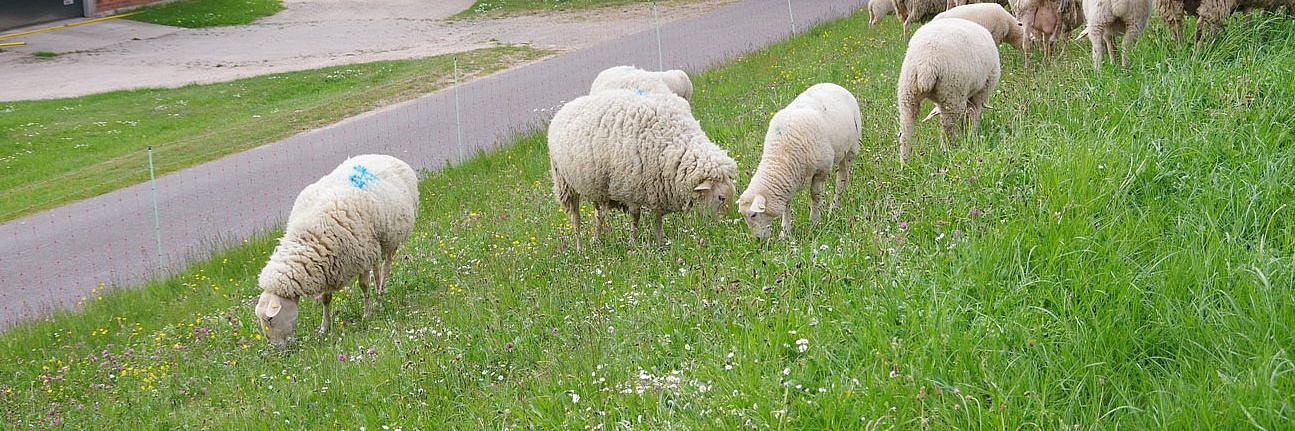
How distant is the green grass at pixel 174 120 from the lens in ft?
55.7

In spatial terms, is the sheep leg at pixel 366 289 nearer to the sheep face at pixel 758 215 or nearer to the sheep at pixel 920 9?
the sheep face at pixel 758 215

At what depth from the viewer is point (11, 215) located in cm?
1493

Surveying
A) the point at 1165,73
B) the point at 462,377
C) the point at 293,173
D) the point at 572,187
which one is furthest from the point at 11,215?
the point at 1165,73

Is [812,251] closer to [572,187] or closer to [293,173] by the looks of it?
[572,187]

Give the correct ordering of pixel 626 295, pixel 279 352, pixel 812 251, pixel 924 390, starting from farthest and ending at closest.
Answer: pixel 279 352, pixel 626 295, pixel 812 251, pixel 924 390

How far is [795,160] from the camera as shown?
767 cm

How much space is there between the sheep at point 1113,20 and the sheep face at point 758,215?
3.25m

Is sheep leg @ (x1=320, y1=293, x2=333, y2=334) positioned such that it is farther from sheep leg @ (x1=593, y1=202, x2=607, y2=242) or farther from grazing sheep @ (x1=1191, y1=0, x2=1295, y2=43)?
grazing sheep @ (x1=1191, y1=0, x2=1295, y2=43)

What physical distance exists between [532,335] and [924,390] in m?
3.04

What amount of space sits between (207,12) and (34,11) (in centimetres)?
527

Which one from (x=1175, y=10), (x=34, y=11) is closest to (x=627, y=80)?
(x=1175, y=10)

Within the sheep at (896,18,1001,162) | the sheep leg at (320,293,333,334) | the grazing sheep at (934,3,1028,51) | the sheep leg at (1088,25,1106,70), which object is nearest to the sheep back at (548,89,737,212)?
the sheep at (896,18,1001,162)

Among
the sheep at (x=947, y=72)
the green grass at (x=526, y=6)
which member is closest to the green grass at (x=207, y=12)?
the green grass at (x=526, y=6)

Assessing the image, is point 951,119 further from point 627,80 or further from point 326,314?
point 326,314
